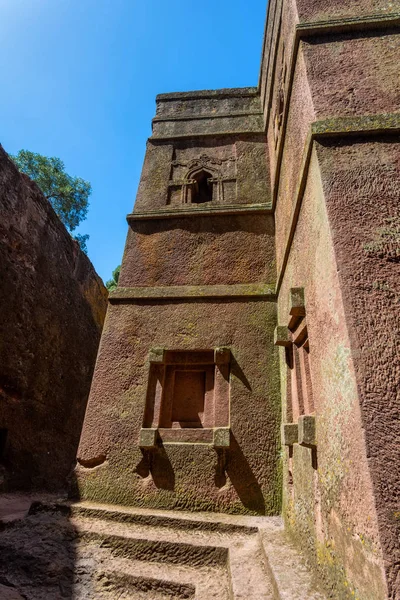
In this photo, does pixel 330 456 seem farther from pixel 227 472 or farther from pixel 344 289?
pixel 227 472

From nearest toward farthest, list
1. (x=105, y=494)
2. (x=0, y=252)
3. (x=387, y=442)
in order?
(x=387, y=442), (x=105, y=494), (x=0, y=252)

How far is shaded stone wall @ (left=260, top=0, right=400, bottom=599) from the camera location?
157 cm

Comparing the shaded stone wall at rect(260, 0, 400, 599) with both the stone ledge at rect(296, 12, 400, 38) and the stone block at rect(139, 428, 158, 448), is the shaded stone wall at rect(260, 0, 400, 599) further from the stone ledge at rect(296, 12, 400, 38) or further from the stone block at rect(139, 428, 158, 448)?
the stone block at rect(139, 428, 158, 448)

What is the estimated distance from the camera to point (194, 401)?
14.1 feet

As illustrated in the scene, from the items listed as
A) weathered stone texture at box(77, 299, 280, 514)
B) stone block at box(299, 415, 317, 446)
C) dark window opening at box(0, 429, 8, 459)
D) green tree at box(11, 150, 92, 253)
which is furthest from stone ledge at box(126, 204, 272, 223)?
green tree at box(11, 150, 92, 253)

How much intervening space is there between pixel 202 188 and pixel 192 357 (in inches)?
141

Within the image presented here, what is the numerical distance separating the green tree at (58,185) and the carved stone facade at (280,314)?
10.5 m

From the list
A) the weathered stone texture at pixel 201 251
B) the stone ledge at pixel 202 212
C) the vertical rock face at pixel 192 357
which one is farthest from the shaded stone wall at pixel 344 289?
the stone ledge at pixel 202 212

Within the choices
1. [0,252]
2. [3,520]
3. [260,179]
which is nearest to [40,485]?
[3,520]

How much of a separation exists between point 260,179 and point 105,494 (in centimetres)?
518

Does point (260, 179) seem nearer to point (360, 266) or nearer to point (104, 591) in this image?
point (360, 266)

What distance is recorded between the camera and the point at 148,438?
381 cm

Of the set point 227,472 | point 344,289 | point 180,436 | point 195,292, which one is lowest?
point 227,472

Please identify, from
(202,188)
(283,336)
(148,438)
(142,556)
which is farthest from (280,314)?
(202,188)
